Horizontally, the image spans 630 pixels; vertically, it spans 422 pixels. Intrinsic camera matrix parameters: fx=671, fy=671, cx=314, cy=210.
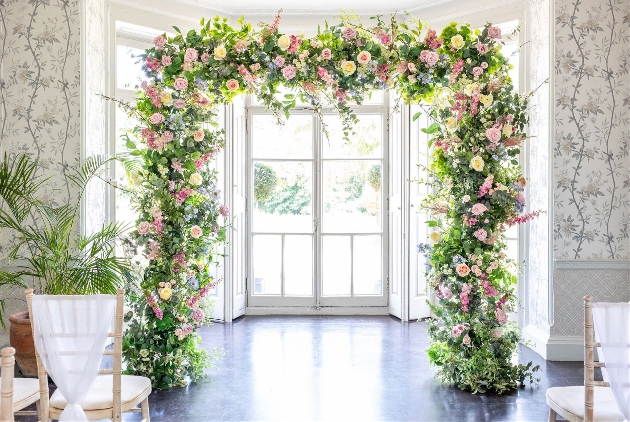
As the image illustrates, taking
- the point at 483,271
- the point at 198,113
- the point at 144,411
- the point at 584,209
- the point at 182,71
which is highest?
the point at 182,71

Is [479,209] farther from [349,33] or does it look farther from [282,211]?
[282,211]

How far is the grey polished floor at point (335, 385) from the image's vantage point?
153 inches

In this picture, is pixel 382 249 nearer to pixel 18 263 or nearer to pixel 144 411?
pixel 18 263

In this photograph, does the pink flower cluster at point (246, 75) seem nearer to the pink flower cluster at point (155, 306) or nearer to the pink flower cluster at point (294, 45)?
the pink flower cluster at point (294, 45)

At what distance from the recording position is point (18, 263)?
195 inches

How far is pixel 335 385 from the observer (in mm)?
4469

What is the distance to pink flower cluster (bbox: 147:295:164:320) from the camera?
424 centimetres

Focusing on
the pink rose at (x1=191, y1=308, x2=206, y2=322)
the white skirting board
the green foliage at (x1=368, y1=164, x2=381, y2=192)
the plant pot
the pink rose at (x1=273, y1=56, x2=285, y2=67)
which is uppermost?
the pink rose at (x1=273, y1=56, x2=285, y2=67)

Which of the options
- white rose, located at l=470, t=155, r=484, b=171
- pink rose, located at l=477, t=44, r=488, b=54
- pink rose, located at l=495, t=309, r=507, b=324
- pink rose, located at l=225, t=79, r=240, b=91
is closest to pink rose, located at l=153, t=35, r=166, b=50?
pink rose, located at l=225, t=79, r=240, b=91

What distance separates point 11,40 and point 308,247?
135 inches

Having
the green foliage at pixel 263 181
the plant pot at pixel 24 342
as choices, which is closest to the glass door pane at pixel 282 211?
the green foliage at pixel 263 181

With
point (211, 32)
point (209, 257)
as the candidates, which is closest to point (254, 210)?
point (209, 257)

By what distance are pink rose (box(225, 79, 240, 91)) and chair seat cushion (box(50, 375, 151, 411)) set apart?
6.25 ft

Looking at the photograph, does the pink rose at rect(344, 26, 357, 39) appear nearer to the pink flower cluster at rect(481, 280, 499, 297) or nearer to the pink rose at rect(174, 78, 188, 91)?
the pink rose at rect(174, 78, 188, 91)
